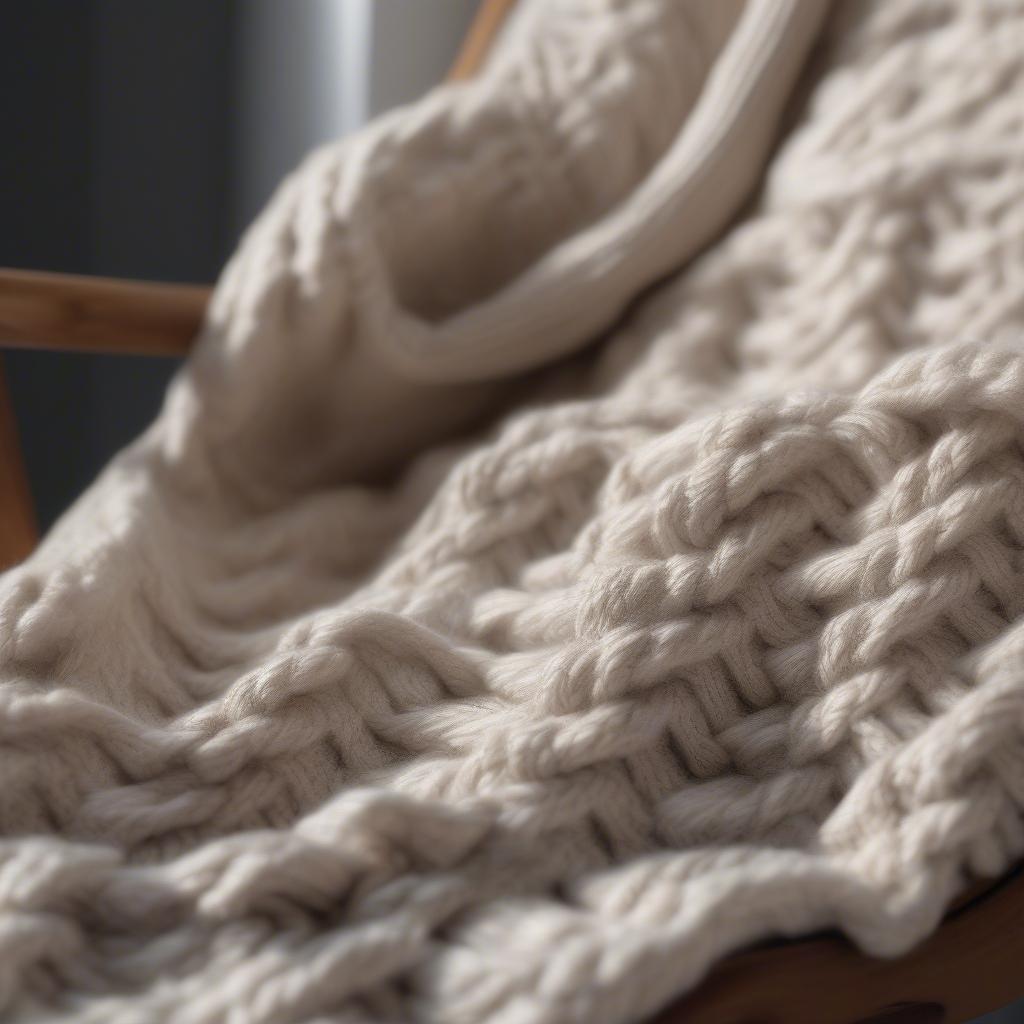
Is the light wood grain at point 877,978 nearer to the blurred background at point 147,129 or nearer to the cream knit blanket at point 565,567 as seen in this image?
the cream knit blanket at point 565,567

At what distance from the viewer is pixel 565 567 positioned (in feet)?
1.92

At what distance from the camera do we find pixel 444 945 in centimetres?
41

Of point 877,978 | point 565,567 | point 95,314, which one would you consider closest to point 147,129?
point 95,314

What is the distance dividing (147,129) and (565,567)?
1.05 metres

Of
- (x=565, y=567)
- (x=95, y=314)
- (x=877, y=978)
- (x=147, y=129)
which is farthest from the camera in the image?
(x=147, y=129)

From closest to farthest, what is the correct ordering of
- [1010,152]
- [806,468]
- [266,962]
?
1. [266,962]
2. [806,468]
3. [1010,152]

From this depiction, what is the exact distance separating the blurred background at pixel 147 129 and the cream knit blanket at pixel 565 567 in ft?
1.70

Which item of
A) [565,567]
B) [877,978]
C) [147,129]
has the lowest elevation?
[877,978]

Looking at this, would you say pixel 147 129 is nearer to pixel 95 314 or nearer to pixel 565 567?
pixel 95 314

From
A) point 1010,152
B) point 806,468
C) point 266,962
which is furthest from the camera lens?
point 1010,152

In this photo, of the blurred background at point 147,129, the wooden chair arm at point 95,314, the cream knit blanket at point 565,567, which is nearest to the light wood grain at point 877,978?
the cream knit blanket at point 565,567

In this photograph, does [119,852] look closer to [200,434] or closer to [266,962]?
[266,962]

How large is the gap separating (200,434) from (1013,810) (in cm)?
49

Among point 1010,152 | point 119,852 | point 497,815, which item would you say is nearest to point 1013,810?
point 497,815
